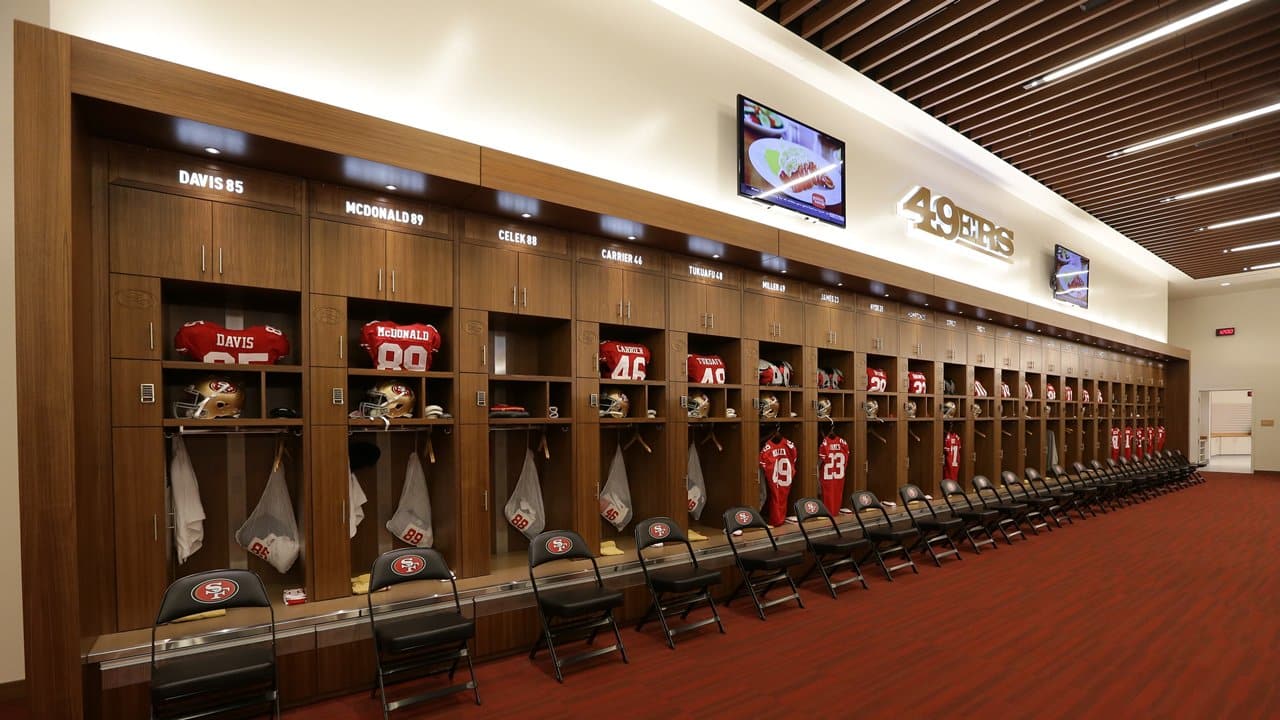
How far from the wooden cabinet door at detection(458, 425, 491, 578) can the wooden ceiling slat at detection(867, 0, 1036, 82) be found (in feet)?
15.4

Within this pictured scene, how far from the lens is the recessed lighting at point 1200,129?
5.98m

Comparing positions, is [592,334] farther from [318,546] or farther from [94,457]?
[94,457]

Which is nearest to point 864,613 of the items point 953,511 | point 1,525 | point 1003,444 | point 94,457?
point 953,511

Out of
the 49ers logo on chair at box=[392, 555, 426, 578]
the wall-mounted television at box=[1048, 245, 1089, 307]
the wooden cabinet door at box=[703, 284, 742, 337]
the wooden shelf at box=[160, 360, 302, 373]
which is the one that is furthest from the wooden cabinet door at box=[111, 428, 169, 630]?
the wall-mounted television at box=[1048, 245, 1089, 307]

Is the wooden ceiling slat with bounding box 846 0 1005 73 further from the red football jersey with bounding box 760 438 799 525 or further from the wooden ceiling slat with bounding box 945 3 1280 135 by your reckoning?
the red football jersey with bounding box 760 438 799 525

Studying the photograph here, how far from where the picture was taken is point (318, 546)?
3.43 m

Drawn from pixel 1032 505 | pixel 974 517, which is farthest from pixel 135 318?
pixel 1032 505

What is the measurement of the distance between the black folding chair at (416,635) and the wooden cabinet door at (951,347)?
22.1ft

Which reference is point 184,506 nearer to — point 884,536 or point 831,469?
point 884,536

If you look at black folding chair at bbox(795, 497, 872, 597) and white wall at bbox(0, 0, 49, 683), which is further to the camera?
black folding chair at bbox(795, 497, 872, 597)

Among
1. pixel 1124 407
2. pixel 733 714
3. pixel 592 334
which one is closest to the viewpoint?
pixel 733 714

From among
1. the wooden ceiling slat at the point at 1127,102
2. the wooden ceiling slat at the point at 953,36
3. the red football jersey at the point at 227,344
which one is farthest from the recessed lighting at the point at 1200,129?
the red football jersey at the point at 227,344

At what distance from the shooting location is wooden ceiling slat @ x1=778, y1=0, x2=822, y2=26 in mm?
4500

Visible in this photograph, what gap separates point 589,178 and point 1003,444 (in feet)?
27.8
